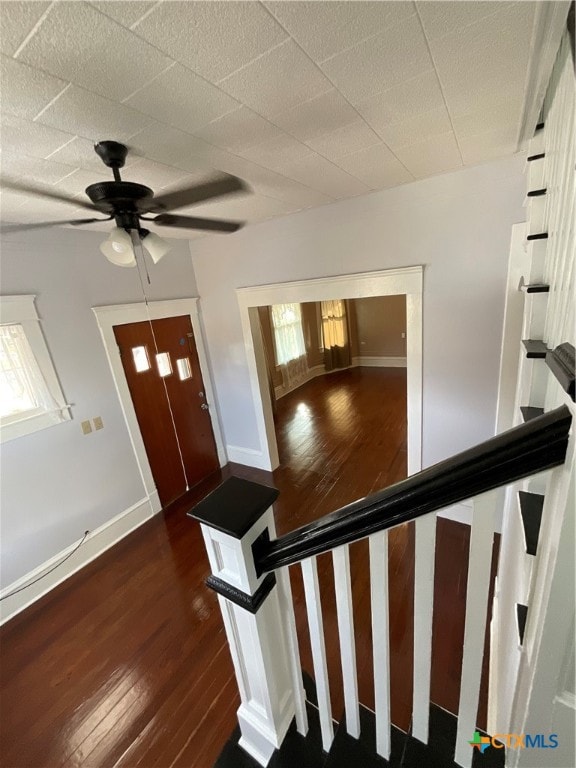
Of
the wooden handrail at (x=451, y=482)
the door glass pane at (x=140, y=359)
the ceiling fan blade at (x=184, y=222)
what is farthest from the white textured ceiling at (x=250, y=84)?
the door glass pane at (x=140, y=359)

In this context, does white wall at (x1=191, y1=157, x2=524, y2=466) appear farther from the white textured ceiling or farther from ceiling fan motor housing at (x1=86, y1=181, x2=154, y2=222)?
ceiling fan motor housing at (x1=86, y1=181, x2=154, y2=222)

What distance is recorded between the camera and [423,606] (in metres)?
0.77

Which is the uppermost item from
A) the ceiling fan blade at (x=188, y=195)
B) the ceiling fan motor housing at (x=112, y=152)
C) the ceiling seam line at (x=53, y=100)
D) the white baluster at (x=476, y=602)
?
the ceiling seam line at (x=53, y=100)

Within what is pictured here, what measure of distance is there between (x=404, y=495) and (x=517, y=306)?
205cm

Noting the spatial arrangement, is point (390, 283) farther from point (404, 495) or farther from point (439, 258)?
point (404, 495)

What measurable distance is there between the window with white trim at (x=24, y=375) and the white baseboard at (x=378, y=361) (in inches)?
273

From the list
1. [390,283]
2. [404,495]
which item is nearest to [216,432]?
[390,283]

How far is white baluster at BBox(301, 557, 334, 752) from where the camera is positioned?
95cm

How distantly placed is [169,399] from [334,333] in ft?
17.0

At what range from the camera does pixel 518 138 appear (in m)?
1.65

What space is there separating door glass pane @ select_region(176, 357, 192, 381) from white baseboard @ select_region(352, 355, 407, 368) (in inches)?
218

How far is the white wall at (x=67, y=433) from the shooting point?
2.32 meters

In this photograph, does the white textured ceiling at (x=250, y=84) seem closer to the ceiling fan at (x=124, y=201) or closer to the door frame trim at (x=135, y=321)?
the ceiling fan at (x=124, y=201)

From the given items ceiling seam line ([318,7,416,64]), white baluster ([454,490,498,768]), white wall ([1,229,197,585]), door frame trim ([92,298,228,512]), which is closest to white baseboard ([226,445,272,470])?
door frame trim ([92,298,228,512])
